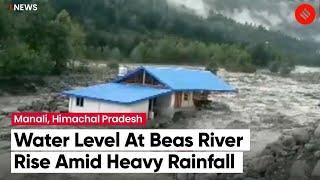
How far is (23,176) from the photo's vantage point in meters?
7.77

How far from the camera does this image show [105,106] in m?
13.2

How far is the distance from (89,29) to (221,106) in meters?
31.1

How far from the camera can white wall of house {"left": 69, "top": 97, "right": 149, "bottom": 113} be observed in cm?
1302

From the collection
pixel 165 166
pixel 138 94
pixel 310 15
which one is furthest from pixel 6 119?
pixel 310 15

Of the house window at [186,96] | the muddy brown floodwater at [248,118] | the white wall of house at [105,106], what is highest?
the house window at [186,96]

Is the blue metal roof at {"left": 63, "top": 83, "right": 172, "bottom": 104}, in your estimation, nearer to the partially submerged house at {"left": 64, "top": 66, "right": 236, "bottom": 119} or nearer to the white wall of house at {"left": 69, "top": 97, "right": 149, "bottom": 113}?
the partially submerged house at {"left": 64, "top": 66, "right": 236, "bottom": 119}

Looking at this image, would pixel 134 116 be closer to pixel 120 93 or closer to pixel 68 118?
pixel 68 118

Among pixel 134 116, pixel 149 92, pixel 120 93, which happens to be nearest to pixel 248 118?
pixel 149 92

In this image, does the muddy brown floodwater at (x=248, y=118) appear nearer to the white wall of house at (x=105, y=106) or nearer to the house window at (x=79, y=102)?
the white wall of house at (x=105, y=106)

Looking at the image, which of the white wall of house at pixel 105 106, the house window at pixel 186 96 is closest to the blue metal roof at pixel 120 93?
the white wall of house at pixel 105 106

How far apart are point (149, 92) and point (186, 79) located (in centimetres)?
239

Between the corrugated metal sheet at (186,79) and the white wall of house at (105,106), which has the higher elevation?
the corrugated metal sheet at (186,79)

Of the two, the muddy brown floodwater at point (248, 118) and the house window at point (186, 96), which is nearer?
the muddy brown floodwater at point (248, 118)

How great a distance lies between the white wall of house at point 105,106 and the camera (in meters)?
13.0
